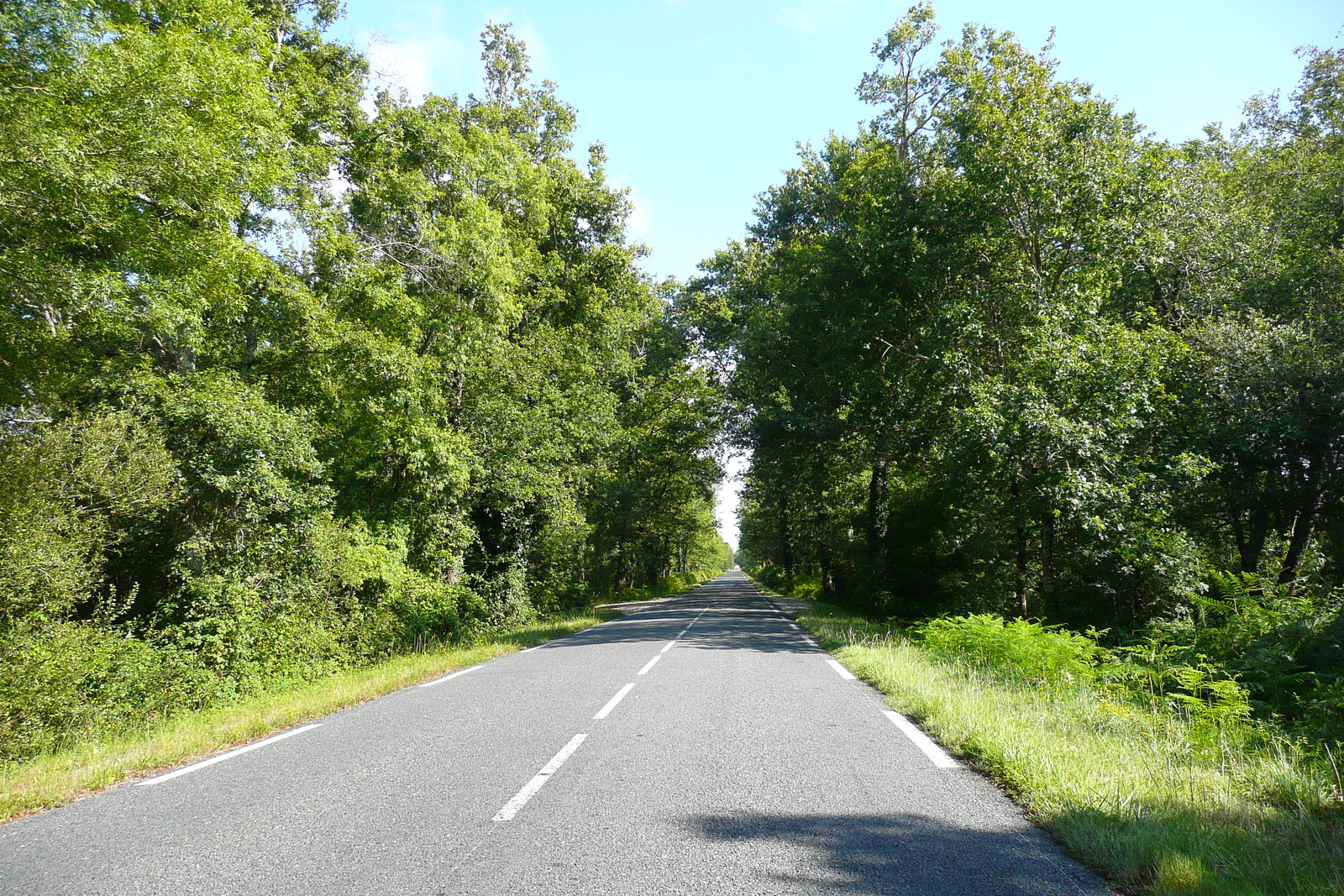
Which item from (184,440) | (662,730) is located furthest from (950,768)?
(184,440)

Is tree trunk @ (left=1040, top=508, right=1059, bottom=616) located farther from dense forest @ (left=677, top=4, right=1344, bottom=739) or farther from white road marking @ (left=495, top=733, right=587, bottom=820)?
white road marking @ (left=495, top=733, right=587, bottom=820)

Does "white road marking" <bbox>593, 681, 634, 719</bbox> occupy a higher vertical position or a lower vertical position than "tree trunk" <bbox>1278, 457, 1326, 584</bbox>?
lower

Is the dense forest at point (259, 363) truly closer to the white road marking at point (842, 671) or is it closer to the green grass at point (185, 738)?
the green grass at point (185, 738)

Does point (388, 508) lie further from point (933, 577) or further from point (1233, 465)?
point (1233, 465)

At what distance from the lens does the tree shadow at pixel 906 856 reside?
10.2 feet

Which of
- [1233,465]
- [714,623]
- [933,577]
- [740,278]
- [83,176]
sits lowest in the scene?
[714,623]

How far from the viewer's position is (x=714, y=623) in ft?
64.7

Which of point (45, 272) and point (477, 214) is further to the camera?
point (477, 214)

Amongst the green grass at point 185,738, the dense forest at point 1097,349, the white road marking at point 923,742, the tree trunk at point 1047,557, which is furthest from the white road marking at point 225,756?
the tree trunk at point 1047,557

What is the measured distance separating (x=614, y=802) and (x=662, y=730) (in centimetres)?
207

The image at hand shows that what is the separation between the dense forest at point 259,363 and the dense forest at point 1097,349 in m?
8.50

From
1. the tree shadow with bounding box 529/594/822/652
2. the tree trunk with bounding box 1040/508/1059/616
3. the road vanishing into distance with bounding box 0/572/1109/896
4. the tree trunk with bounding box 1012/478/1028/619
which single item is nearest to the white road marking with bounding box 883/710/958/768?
the road vanishing into distance with bounding box 0/572/1109/896

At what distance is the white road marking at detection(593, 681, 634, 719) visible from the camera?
280 inches

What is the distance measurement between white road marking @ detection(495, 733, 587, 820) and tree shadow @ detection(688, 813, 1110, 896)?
1.18 metres
